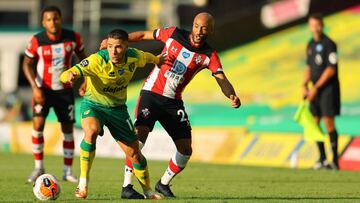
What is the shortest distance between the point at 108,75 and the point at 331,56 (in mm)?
7370

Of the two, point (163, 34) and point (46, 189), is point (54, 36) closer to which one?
point (163, 34)

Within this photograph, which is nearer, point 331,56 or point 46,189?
point 46,189

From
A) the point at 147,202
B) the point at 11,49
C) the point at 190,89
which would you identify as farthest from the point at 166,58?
the point at 11,49

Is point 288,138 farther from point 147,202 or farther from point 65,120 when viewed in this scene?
point 147,202

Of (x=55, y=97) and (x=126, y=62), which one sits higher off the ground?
(x=126, y=62)

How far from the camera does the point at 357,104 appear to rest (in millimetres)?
26594

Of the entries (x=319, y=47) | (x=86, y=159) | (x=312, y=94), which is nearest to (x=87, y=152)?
(x=86, y=159)

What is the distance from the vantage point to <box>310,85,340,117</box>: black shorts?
56.4ft

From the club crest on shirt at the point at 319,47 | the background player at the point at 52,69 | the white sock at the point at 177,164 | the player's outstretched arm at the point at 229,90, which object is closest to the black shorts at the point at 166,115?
the white sock at the point at 177,164

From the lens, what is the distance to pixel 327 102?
17188 mm

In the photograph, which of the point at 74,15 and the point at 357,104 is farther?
the point at 74,15

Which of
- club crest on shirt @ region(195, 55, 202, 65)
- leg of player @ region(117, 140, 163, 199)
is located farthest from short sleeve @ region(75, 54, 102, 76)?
club crest on shirt @ region(195, 55, 202, 65)

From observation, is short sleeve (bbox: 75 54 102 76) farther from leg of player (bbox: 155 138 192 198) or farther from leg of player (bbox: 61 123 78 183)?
leg of player (bbox: 61 123 78 183)

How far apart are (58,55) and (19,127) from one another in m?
11.7
